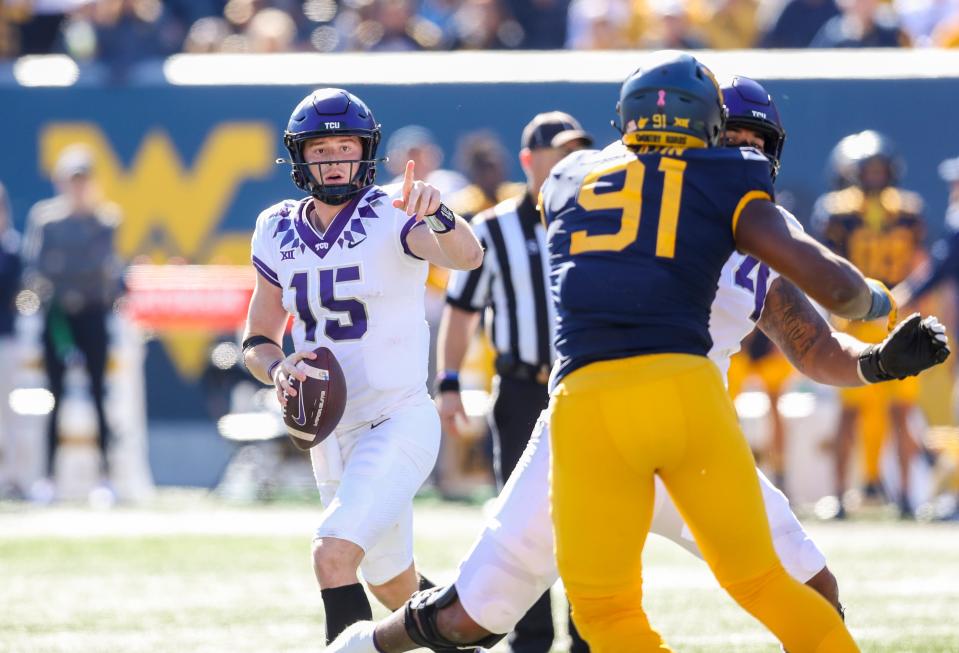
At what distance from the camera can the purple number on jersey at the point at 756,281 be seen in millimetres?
4762

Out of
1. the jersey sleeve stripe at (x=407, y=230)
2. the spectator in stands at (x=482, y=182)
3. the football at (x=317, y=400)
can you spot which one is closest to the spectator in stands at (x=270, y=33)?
the spectator in stands at (x=482, y=182)

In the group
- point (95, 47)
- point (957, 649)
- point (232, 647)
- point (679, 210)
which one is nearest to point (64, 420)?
point (95, 47)

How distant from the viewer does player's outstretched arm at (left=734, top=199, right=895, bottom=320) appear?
157 inches

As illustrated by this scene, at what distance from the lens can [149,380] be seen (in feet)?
39.5

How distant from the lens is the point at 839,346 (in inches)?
184

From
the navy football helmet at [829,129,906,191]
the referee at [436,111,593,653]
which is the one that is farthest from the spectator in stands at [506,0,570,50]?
the referee at [436,111,593,653]

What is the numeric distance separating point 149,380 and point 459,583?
26.1ft

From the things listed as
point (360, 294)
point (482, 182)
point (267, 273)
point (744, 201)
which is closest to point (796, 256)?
point (744, 201)

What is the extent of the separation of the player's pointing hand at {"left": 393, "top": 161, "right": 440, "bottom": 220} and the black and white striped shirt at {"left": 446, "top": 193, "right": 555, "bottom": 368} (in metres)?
1.68

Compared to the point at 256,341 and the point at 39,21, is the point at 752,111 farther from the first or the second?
the point at 39,21

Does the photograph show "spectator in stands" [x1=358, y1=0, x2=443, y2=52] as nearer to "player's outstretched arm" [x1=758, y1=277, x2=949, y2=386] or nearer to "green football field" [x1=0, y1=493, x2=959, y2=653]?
"green football field" [x1=0, y1=493, x2=959, y2=653]

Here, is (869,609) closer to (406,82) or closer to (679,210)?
(679,210)

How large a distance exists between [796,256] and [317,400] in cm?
151

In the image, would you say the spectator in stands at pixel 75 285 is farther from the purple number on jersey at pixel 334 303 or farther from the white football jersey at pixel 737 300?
the white football jersey at pixel 737 300
